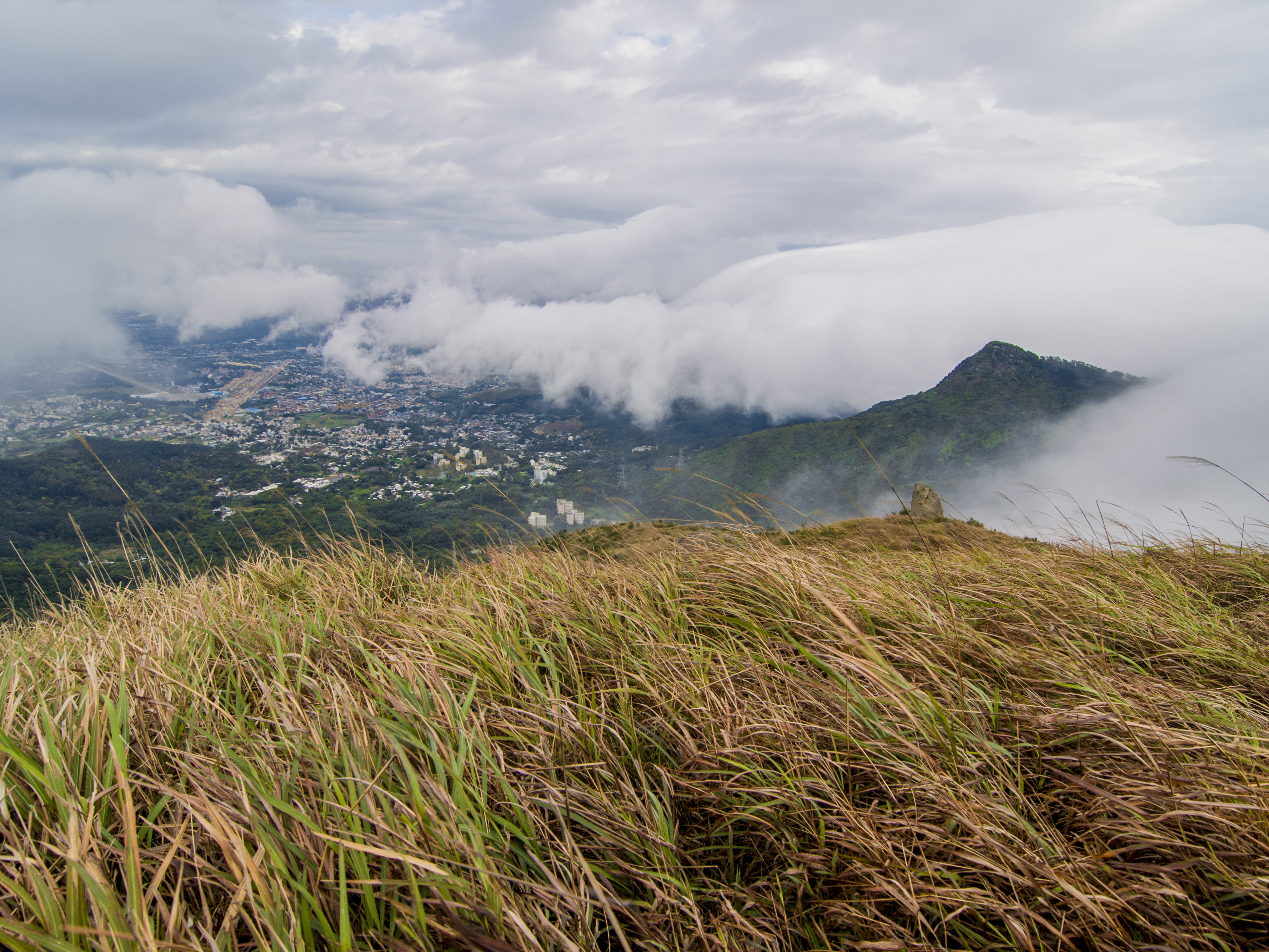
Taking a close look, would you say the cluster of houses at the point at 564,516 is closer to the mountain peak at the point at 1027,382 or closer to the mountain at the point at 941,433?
the mountain at the point at 941,433

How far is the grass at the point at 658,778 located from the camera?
126 centimetres

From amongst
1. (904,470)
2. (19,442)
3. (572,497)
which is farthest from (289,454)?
(904,470)

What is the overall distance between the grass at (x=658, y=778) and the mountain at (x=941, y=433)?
73027 mm

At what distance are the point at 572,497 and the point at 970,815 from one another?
60961mm

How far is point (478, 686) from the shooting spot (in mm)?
2254

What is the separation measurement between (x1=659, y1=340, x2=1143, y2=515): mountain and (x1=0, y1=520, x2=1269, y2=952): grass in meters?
73.0

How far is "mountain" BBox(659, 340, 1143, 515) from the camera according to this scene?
3228 inches

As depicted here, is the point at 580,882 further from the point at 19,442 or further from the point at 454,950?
the point at 19,442

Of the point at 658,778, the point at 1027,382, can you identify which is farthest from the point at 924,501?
the point at 1027,382

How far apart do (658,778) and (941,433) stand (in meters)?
104

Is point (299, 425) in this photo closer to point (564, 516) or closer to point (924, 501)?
point (564, 516)

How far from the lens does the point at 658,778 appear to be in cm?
184

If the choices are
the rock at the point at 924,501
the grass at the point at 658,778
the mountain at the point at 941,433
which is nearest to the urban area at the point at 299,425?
the grass at the point at 658,778

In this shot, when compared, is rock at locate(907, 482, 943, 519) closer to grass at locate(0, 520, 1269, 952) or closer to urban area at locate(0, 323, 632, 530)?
urban area at locate(0, 323, 632, 530)
